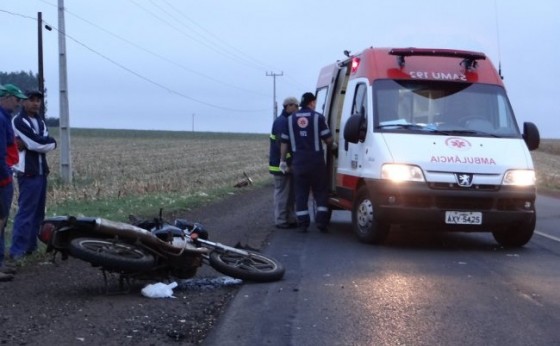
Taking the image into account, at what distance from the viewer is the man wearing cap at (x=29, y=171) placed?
8508 mm

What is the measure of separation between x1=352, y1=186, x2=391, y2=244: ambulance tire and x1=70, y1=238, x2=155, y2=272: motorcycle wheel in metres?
4.01

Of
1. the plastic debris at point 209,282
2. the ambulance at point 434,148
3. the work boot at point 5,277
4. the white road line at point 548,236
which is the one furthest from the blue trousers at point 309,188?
the work boot at point 5,277

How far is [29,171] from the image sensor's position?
8.62 metres

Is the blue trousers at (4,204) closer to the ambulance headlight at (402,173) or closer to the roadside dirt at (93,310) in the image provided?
the roadside dirt at (93,310)

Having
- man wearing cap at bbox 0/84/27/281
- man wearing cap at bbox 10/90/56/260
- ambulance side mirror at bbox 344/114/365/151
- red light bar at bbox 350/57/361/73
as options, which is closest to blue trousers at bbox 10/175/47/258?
man wearing cap at bbox 10/90/56/260

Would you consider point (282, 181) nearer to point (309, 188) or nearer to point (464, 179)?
point (309, 188)

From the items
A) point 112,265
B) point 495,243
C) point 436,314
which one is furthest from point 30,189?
point 495,243

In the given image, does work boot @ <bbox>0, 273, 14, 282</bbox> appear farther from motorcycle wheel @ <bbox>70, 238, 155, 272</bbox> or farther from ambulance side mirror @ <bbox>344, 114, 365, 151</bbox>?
ambulance side mirror @ <bbox>344, 114, 365, 151</bbox>

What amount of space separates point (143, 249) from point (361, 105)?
15.9ft

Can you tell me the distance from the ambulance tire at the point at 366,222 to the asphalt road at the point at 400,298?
0.14 meters

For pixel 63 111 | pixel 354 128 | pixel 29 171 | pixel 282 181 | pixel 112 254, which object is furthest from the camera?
pixel 63 111

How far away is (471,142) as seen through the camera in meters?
10.2

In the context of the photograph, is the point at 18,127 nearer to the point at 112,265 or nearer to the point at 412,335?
the point at 112,265

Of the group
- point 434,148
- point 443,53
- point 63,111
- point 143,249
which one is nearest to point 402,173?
point 434,148
